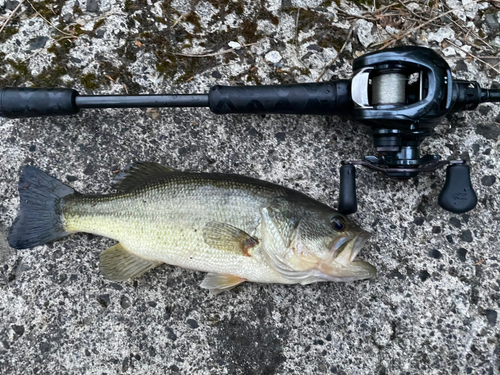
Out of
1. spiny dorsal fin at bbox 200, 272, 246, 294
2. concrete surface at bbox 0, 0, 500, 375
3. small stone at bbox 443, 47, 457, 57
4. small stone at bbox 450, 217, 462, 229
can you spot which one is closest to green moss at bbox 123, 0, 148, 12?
concrete surface at bbox 0, 0, 500, 375

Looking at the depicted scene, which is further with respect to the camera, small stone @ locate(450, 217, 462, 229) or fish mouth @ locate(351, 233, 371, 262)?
small stone @ locate(450, 217, 462, 229)

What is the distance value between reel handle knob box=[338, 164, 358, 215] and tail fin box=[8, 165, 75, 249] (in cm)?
182

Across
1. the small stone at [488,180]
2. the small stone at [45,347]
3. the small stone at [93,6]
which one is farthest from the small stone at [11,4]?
the small stone at [488,180]

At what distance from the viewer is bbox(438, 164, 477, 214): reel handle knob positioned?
217 cm

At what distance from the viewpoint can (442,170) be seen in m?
2.44

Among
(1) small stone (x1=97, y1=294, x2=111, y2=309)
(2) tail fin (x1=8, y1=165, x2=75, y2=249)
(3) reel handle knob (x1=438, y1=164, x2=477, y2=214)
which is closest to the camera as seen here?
(3) reel handle knob (x1=438, y1=164, x2=477, y2=214)

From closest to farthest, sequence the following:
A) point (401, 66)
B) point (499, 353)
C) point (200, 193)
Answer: point (401, 66)
point (200, 193)
point (499, 353)

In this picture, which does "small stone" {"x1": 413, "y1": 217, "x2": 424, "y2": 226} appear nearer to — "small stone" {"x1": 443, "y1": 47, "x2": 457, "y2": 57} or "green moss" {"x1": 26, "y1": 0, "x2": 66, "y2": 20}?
"small stone" {"x1": 443, "y1": 47, "x2": 457, "y2": 57}

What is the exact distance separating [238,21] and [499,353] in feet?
9.81

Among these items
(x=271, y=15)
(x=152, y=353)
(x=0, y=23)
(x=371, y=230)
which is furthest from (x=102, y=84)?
(x=371, y=230)

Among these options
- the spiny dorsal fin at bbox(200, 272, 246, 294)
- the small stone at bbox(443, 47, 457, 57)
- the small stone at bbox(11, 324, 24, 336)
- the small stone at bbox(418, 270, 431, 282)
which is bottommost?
the small stone at bbox(11, 324, 24, 336)

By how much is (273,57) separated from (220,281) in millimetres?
1678

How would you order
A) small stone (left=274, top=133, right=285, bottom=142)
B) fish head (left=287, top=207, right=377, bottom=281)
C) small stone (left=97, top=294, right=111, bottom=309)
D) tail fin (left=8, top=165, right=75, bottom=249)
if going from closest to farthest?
fish head (left=287, top=207, right=377, bottom=281)
tail fin (left=8, top=165, right=75, bottom=249)
small stone (left=97, top=294, right=111, bottom=309)
small stone (left=274, top=133, right=285, bottom=142)

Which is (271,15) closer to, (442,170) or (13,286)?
(442,170)
